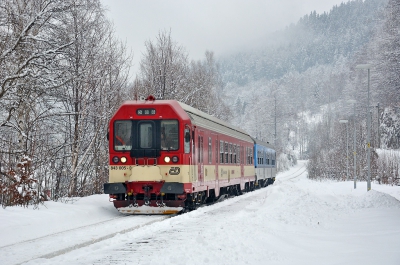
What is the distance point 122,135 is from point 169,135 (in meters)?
1.45

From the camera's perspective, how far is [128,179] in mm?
15898

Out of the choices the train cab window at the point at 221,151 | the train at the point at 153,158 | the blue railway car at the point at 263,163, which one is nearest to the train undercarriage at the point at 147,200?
the train at the point at 153,158

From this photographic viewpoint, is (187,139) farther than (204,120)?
No

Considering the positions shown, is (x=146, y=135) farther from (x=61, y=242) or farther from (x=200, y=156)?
(x=61, y=242)

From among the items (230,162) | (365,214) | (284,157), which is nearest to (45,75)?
(365,214)

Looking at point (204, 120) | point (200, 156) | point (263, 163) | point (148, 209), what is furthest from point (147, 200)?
point (263, 163)

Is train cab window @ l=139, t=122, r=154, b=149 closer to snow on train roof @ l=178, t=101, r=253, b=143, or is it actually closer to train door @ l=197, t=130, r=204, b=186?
snow on train roof @ l=178, t=101, r=253, b=143

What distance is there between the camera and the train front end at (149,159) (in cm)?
1575

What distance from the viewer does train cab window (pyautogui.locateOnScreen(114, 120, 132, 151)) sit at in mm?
16203

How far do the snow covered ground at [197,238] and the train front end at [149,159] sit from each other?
0.83m

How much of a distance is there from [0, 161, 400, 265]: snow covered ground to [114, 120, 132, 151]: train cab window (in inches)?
76.6

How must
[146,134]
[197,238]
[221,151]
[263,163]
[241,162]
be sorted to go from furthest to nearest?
[263,163] → [241,162] → [221,151] → [146,134] → [197,238]

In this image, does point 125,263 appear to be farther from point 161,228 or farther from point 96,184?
point 96,184

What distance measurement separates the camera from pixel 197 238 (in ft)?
32.2
